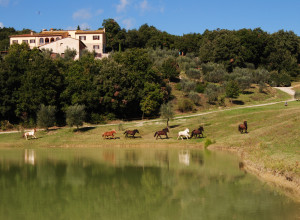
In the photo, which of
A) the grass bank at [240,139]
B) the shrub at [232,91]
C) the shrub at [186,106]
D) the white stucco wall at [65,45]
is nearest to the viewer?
the grass bank at [240,139]

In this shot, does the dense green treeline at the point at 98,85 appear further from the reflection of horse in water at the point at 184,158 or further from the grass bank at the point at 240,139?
the reflection of horse in water at the point at 184,158

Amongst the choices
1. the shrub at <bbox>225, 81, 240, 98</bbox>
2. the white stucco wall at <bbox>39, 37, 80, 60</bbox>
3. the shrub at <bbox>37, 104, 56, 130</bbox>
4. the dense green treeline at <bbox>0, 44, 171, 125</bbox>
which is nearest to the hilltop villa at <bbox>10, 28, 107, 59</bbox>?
the white stucco wall at <bbox>39, 37, 80, 60</bbox>

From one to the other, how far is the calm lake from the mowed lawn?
3.31m

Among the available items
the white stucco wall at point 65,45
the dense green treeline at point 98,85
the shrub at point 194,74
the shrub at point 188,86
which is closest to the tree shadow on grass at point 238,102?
the dense green treeline at point 98,85

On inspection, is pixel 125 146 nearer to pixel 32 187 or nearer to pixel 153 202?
pixel 32 187

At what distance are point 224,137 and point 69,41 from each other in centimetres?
6075

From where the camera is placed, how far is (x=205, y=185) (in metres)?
19.1

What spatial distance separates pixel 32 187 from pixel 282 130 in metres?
24.8

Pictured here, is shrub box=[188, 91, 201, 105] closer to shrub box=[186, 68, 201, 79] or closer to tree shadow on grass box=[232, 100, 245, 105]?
tree shadow on grass box=[232, 100, 245, 105]

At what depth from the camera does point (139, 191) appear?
18.0m

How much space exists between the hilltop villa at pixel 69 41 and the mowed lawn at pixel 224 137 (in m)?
41.9

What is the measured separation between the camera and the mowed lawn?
2656 cm

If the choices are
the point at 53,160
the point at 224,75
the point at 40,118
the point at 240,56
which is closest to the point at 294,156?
the point at 53,160

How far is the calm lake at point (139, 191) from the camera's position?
14.3 meters
